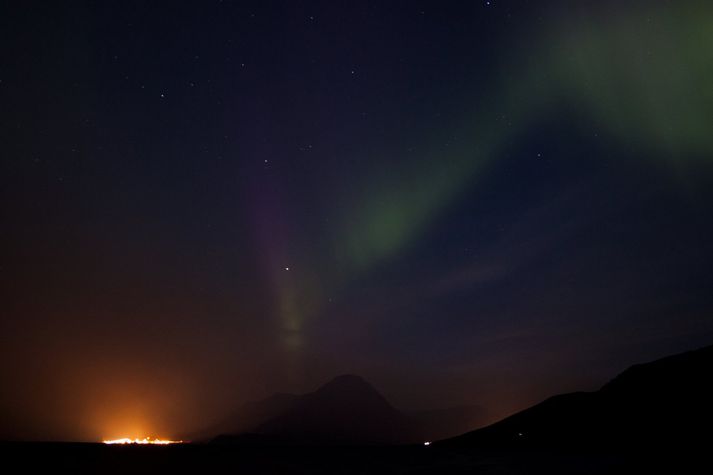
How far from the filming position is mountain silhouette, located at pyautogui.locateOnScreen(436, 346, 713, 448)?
65.6 metres

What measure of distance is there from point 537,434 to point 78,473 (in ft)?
328

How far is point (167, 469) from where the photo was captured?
23.7 metres

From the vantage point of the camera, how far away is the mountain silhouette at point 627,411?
215 ft

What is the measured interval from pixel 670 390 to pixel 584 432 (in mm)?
18219

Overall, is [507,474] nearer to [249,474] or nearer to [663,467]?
[663,467]

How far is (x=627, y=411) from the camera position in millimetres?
84250

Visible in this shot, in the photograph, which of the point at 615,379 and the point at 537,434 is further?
the point at 615,379

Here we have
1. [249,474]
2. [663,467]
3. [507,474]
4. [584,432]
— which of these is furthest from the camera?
[584,432]

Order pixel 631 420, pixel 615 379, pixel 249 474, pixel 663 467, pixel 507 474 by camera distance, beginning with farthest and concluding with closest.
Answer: pixel 615 379
pixel 631 420
pixel 507 474
pixel 249 474
pixel 663 467

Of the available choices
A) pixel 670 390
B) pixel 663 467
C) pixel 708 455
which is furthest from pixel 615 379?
pixel 663 467

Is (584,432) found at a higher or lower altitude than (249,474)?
lower

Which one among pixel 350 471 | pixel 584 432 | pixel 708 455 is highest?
pixel 350 471

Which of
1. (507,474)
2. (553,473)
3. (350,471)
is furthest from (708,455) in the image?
(350,471)

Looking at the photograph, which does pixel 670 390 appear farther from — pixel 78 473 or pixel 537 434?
pixel 78 473
